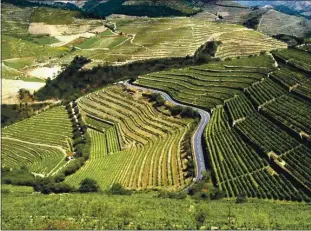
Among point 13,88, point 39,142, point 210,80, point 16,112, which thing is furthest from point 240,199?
point 13,88

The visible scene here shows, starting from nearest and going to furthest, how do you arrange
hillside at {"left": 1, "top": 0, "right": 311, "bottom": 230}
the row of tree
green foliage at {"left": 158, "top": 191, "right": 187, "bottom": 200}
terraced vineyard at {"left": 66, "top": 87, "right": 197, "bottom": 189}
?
hillside at {"left": 1, "top": 0, "right": 311, "bottom": 230} < green foliage at {"left": 158, "top": 191, "right": 187, "bottom": 200} < terraced vineyard at {"left": 66, "top": 87, "right": 197, "bottom": 189} < the row of tree

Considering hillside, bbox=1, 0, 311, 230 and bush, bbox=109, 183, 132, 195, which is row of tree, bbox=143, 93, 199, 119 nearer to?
hillside, bbox=1, 0, 311, 230

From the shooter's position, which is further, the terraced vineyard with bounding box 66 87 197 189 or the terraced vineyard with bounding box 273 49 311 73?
the terraced vineyard with bounding box 273 49 311 73

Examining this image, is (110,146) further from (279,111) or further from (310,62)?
(310,62)

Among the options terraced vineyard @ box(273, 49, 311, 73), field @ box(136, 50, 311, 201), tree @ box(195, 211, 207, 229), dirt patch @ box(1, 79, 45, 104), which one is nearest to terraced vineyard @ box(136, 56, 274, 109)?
field @ box(136, 50, 311, 201)

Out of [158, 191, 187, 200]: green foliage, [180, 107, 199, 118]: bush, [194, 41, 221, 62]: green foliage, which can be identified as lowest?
[194, 41, 221, 62]: green foliage

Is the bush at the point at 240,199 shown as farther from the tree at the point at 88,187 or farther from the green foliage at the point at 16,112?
the green foliage at the point at 16,112

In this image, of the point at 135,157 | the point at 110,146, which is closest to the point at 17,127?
the point at 110,146
